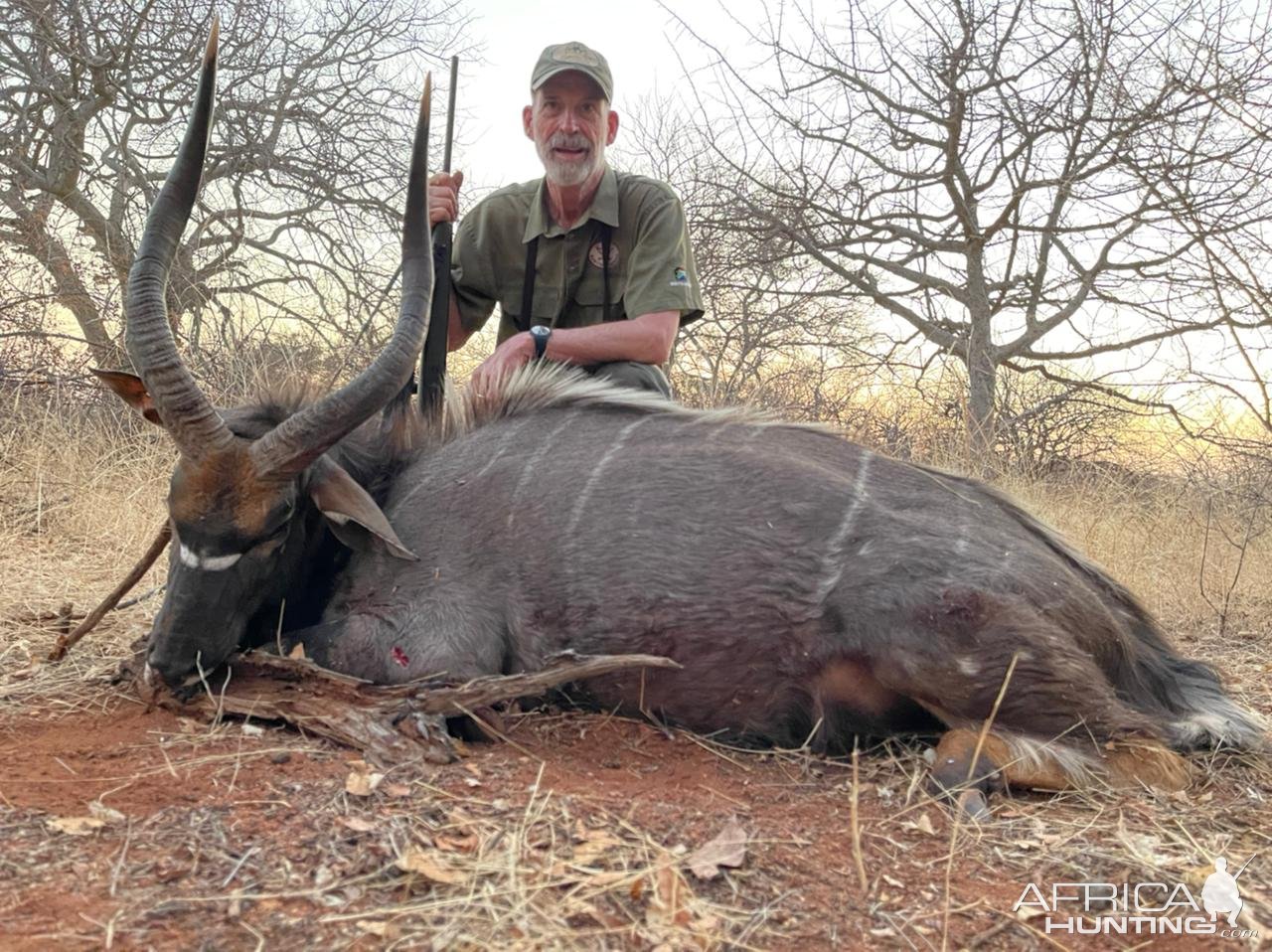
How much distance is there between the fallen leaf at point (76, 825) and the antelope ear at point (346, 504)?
46.3 inches

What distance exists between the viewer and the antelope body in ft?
9.41

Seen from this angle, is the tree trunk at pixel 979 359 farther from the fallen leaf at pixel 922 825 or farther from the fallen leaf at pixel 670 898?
the fallen leaf at pixel 670 898

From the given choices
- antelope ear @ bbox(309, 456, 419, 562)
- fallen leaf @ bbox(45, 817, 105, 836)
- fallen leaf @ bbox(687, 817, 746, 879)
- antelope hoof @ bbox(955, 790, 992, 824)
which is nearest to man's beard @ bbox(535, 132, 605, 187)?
antelope ear @ bbox(309, 456, 419, 562)

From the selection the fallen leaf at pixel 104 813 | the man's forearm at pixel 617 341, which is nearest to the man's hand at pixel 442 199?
the man's forearm at pixel 617 341

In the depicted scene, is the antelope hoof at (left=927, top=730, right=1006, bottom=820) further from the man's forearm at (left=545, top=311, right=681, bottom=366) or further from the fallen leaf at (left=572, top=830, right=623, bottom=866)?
the man's forearm at (left=545, top=311, right=681, bottom=366)

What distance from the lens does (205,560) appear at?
9.76 ft

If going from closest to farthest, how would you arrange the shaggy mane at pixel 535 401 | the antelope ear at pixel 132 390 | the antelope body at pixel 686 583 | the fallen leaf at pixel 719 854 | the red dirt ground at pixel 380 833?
the red dirt ground at pixel 380 833 < the fallen leaf at pixel 719 854 < the antelope body at pixel 686 583 < the antelope ear at pixel 132 390 < the shaggy mane at pixel 535 401

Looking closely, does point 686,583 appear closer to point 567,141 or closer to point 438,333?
point 438,333

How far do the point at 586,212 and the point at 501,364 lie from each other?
1.16 m

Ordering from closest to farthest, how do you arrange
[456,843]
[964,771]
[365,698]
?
[456,843] → [964,771] → [365,698]

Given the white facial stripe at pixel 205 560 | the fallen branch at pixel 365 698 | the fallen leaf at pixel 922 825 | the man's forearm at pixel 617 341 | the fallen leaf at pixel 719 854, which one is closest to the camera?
the fallen leaf at pixel 719 854

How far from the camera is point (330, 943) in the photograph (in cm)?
169

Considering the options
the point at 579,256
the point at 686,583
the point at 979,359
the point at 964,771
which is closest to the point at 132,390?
the point at 686,583

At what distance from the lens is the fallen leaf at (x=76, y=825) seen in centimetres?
205
